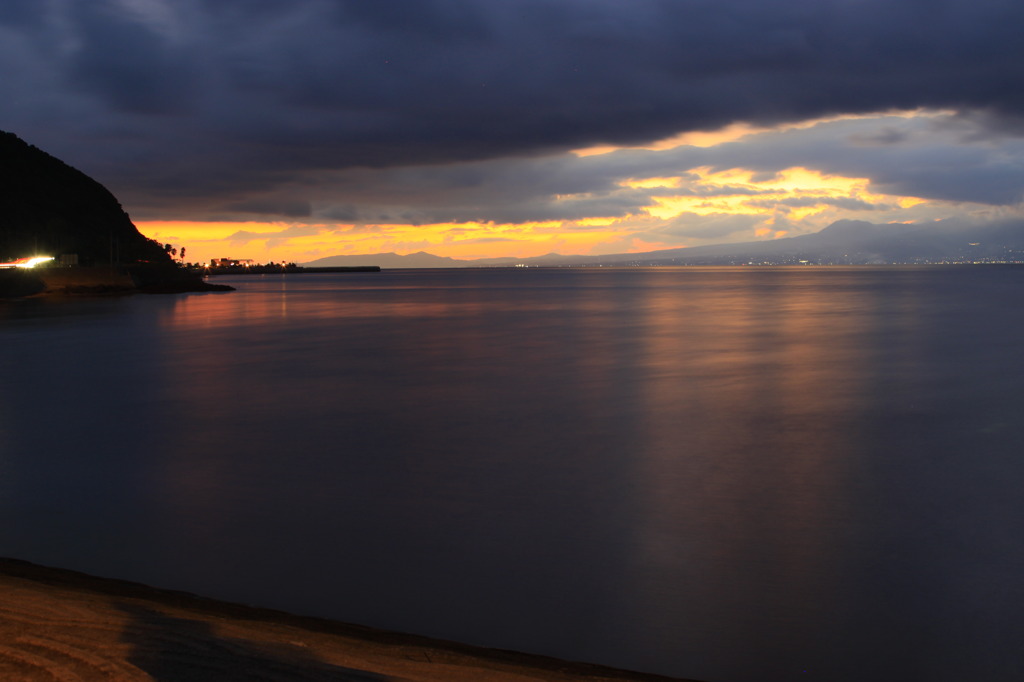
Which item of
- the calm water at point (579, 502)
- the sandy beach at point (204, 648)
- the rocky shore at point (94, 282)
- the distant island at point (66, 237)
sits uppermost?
the distant island at point (66, 237)

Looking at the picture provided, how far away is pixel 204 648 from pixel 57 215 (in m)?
137

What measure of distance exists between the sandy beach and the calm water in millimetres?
530

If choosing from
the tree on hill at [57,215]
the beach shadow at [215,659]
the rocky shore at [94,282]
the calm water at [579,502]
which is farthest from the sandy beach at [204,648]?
the tree on hill at [57,215]

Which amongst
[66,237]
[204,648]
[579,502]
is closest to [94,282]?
[66,237]

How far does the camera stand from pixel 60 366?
78.4ft

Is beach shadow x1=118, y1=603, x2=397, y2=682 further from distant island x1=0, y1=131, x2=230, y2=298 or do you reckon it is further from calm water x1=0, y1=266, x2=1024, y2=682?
distant island x1=0, y1=131, x2=230, y2=298

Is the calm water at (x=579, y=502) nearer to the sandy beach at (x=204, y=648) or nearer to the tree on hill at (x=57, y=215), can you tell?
the sandy beach at (x=204, y=648)

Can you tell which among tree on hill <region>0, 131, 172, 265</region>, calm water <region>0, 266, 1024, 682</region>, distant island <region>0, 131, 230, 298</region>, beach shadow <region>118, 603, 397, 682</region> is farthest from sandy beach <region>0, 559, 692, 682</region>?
tree on hill <region>0, 131, 172, 265</region>

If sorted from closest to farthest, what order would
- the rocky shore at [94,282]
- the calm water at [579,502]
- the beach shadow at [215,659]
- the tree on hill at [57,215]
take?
the beach shadow at [215,659], the calm water at [579,502], the rocky shore at [94,282], the tree on hill at [57,215]

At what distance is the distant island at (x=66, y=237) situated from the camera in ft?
272

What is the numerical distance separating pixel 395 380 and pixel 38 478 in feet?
35.6

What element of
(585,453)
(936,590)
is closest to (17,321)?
(585,453)

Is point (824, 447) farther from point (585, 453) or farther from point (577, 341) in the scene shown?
point (577, 341)

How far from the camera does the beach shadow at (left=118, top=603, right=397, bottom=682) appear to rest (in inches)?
175
